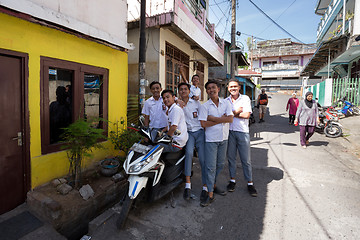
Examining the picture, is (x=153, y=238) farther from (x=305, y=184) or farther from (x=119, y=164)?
(x=305, y=184)

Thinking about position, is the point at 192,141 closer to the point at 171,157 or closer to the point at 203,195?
the point at 171,157

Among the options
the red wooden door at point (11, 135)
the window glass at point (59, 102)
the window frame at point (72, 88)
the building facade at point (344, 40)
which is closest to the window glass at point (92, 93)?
the window frame at point (72, 88)

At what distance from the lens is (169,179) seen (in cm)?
326

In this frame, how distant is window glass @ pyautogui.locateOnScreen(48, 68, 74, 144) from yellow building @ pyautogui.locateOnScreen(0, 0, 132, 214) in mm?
16

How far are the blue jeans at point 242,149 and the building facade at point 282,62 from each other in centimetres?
3158

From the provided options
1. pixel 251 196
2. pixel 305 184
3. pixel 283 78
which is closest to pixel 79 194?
pixel 251 196

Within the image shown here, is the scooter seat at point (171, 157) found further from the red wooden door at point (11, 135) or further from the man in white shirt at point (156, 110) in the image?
the red wooden door at point (11, 135)

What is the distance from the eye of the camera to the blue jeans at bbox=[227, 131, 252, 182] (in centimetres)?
348

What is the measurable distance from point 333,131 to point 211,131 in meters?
7.02

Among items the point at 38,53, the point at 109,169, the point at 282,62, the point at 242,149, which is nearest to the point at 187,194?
the point at 242,149

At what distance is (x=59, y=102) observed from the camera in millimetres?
3902

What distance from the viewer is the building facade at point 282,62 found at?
102ft

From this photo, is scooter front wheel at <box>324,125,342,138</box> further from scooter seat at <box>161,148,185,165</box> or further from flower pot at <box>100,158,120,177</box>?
flower pot at <box>100,158,120,177</box>

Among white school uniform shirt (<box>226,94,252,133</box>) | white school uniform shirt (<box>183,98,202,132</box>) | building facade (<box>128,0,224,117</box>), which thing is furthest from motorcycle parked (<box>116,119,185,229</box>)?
building facade (<box>128,0,224,117</box>)
